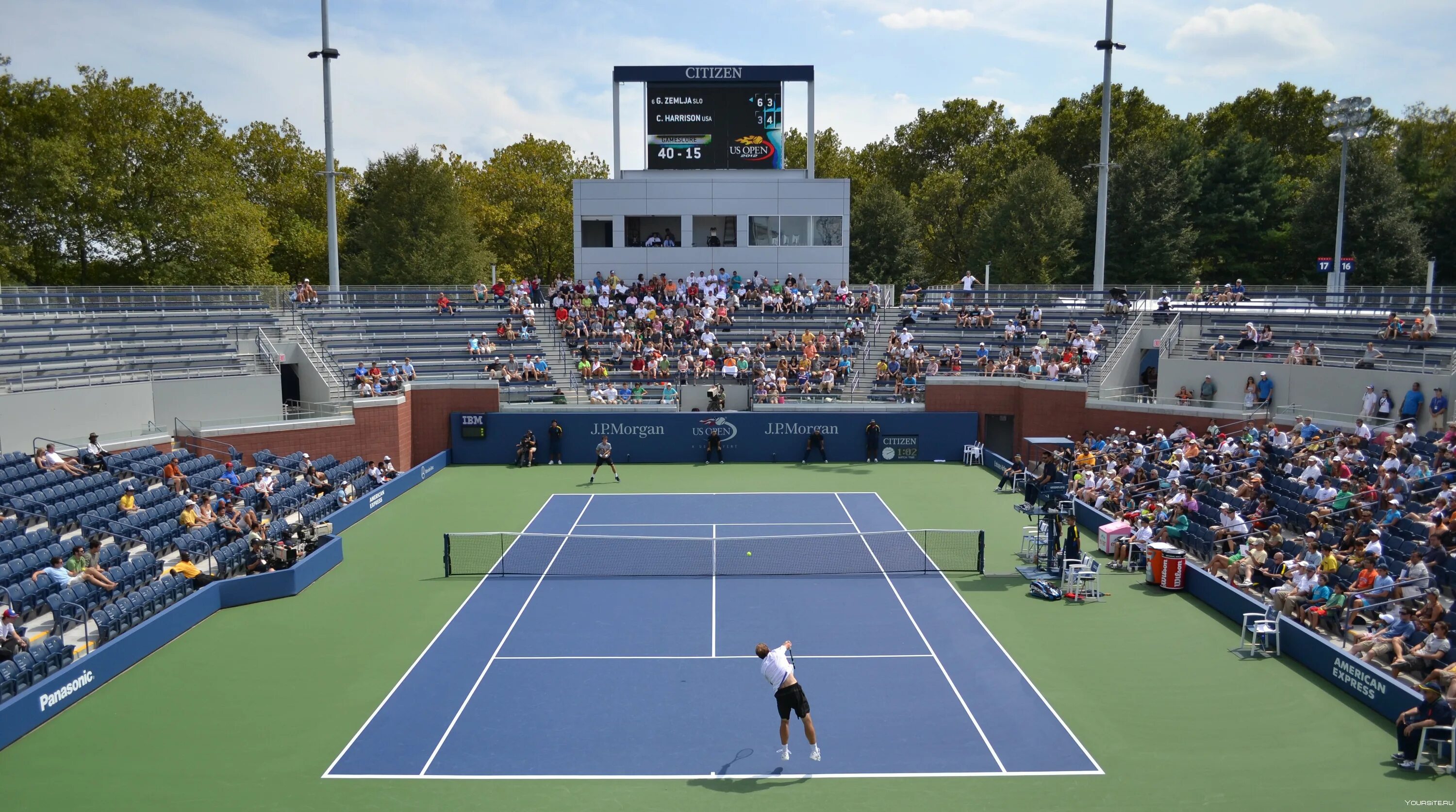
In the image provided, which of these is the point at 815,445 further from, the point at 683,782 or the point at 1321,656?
the point at 683,782

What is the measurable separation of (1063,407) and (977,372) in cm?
355

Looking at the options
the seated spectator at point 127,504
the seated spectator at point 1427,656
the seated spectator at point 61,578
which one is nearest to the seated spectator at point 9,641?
the seated spectator at point 61,578

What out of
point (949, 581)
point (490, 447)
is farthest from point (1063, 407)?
point (490, 447)

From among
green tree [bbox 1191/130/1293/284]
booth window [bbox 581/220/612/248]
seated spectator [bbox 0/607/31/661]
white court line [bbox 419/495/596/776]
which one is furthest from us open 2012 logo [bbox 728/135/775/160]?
seated spectator [bbox 0/607/31/661]

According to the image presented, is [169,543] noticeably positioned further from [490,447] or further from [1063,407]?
[1063,407]

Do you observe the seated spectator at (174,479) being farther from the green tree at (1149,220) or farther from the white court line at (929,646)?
the green tree at (1149,220)

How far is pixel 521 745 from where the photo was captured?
41.2 feet

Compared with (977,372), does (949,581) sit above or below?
below

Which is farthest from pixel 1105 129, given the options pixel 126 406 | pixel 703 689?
pixel 126 406

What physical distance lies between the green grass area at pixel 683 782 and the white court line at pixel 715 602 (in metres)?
2.91

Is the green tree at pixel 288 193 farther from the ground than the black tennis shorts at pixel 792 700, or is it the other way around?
the green tree at pixel 288 193

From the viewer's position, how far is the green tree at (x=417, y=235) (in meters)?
57.8

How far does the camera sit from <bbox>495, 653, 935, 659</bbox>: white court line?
15.5m

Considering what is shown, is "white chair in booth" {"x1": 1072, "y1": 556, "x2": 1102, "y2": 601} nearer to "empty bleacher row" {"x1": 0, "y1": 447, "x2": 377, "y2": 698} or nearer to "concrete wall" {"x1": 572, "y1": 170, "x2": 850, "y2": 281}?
"empty bleacher row" {"x1": 0, "y1": 447, "x2": 377, "y2": 698}
